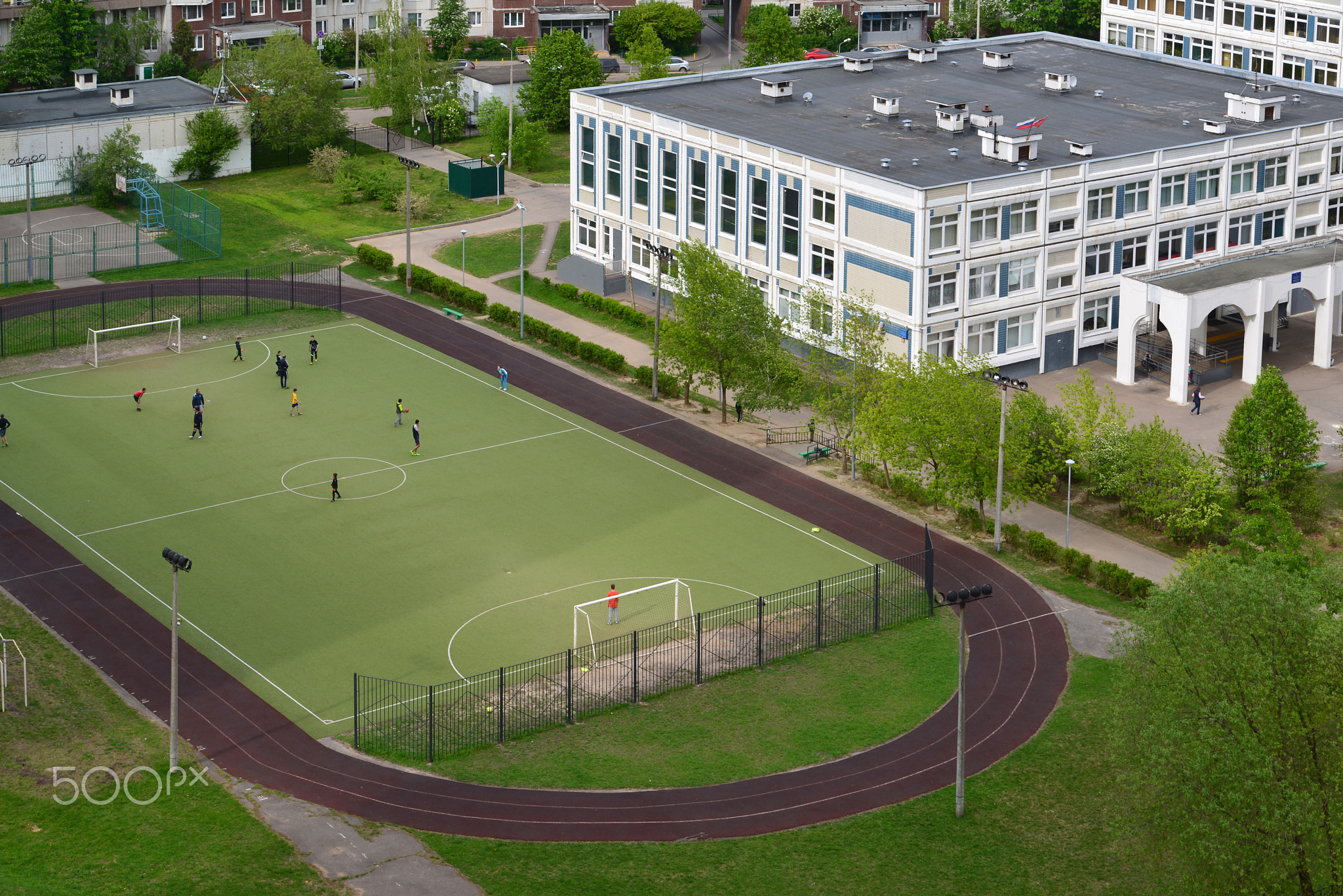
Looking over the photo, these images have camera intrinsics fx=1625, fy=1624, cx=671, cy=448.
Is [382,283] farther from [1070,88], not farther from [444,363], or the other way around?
[1070,88]

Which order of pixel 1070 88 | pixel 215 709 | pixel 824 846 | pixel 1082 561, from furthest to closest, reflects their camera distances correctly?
1. pixel 1070 88
2. pixel 1082 561
3. pixel 215 709
4. pixel 824 846

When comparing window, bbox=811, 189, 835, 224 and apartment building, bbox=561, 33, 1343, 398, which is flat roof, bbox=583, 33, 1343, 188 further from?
window, bbox=811, 189, 835, 224

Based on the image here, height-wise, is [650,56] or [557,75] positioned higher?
[650,56]

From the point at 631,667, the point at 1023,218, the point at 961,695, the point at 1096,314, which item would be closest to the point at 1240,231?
→ the point at 1096,314

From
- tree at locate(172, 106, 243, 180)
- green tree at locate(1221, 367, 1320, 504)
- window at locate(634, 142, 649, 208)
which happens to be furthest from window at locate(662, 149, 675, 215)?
tree at locate(172, 106, 243, 180)

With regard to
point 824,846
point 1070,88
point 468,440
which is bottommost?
point 824,846

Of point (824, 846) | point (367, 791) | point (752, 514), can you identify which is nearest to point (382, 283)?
point (752, 514)

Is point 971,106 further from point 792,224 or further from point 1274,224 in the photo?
point 1274,224
